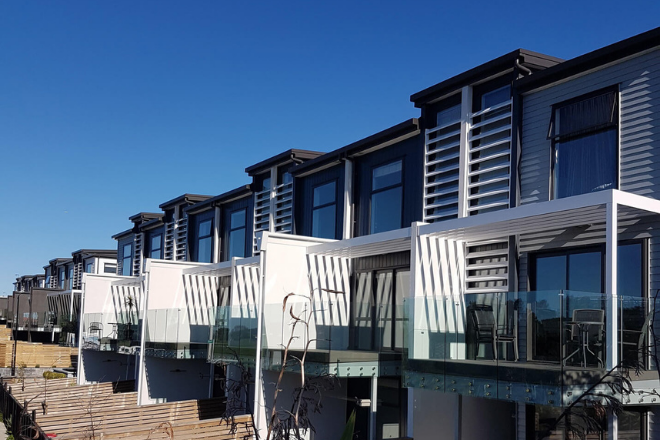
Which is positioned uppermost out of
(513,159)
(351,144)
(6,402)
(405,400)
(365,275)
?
(351,144)

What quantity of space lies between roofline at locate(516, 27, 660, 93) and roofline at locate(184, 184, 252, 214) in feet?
38.3

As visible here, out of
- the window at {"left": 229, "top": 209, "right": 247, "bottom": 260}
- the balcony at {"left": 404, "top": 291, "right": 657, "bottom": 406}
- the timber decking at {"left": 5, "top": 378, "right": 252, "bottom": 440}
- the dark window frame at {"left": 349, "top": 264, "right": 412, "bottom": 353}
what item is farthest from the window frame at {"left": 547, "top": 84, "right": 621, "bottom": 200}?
the window at {"left": 229, "top": 209, "right": 247, "bottom": 260}

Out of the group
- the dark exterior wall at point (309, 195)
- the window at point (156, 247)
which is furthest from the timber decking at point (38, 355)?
the dark exterior wall at point (309, 195)

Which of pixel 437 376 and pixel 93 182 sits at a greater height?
pixel 93 182

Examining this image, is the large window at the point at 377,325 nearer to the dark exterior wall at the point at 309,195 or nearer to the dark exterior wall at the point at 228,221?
the dark exterior wall at the point at 309,195

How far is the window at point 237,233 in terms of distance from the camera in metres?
23.2

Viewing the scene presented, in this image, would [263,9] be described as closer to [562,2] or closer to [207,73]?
[207,73]

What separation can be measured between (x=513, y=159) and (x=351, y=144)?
5.10 meters

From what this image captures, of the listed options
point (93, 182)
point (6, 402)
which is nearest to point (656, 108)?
point (6, 402)

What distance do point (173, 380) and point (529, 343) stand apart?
48.8ft

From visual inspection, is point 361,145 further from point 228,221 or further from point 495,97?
point 228,221

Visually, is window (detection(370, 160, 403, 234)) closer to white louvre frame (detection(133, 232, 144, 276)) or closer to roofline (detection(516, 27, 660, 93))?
roofline (detection(516, 27, 660, 93))

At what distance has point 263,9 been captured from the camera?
2534 centimetres

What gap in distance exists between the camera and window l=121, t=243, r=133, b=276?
109 feet
